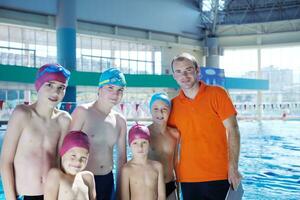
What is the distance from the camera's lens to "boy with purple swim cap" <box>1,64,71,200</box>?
209 cm

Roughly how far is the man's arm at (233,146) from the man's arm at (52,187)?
4.46ft

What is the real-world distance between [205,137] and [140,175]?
616 millimetres

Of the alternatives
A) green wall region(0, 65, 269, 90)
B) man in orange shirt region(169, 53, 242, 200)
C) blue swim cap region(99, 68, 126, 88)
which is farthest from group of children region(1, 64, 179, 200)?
green wall region(0, 65, 269, 90)

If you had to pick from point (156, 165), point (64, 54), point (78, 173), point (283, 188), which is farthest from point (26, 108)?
point (64, 54)

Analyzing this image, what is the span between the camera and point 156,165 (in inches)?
102

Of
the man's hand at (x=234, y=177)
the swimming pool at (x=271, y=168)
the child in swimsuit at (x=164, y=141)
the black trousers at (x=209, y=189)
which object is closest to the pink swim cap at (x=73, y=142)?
the child in swimsuit at (x=164, y=141)

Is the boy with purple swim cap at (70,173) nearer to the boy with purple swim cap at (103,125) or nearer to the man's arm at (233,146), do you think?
the boy with purple swim cap at (103,125)

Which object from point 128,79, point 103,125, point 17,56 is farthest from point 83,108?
point 17,56

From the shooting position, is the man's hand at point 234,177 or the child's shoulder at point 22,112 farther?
the man's hand at point 234,177

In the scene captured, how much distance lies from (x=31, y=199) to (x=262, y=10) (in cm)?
2254

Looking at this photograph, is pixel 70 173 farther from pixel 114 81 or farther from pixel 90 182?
pixel 114 81

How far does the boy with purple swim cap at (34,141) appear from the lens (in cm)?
209

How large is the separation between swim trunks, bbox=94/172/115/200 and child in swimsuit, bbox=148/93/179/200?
1.41 ft

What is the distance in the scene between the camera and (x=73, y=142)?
6.95 ft
